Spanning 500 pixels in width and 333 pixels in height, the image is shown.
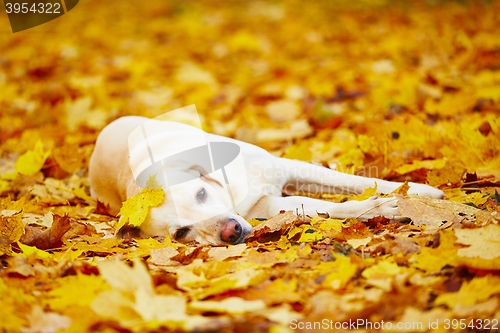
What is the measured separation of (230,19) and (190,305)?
951cm

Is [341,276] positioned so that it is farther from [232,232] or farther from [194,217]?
[194,217]

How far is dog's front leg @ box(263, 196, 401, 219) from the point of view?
3.05 metres

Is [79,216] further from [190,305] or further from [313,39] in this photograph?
[313,39]

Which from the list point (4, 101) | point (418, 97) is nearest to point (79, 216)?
point (418, 97)

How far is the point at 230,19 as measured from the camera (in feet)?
36.2

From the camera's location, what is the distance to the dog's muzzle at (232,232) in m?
2.91

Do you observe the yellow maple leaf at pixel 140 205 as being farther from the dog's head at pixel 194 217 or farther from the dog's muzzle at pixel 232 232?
the dog's muzzle at pixel 232 232

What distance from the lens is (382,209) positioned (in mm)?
3055

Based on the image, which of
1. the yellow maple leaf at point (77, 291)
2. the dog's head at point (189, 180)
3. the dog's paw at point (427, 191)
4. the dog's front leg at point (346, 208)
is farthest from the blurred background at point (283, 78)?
the yellow maple leaf at point (77, 291)

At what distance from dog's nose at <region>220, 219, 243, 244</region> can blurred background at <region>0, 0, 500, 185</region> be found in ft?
4.23

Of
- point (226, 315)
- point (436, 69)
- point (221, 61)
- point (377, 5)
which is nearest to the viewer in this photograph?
point (226, 315)

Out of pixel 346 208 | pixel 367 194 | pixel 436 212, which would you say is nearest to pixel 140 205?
pixel 346 208

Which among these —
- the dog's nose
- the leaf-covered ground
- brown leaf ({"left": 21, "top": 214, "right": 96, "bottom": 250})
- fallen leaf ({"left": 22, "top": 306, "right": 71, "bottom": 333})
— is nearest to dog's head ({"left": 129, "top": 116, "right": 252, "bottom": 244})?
the dog's nose

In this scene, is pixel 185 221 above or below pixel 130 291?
below
